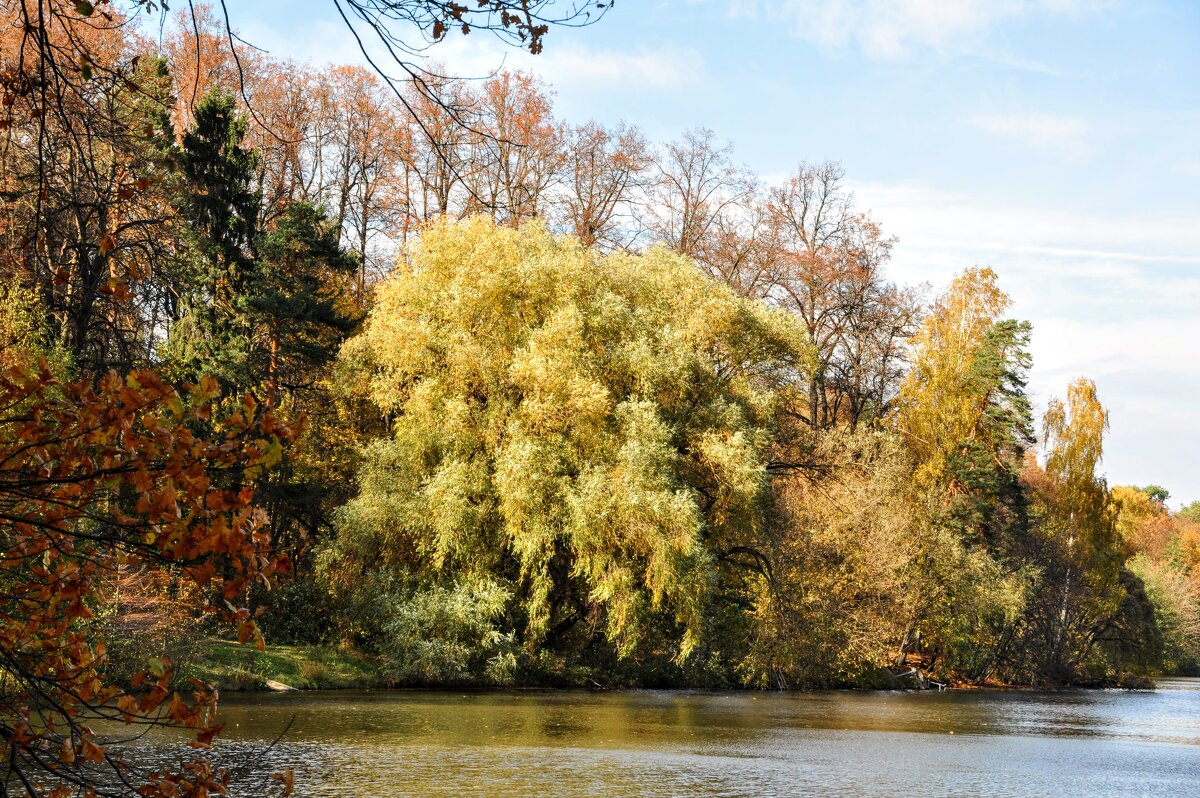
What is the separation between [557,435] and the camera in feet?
85.0

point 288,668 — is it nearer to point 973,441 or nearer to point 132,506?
point 132,506

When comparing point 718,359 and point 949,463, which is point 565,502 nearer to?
point 718,359

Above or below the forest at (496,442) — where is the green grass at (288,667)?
below

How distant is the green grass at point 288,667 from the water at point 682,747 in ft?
3.74

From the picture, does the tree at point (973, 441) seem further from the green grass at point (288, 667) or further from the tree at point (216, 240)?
the tree at point (216, 240)

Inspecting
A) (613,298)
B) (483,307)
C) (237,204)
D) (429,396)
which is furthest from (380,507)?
(237,204)

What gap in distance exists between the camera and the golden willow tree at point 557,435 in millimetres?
25156

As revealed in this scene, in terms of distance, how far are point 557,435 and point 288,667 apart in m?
7.48

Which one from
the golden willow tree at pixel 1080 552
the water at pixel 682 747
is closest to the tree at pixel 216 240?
the water at pixel 682 747

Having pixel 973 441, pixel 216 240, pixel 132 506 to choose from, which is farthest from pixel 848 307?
pixel 132 506

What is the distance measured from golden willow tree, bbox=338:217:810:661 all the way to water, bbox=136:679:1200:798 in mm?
2680

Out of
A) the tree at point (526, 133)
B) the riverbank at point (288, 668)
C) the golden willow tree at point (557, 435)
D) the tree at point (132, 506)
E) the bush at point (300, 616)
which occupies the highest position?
the tree at point (526, 133)

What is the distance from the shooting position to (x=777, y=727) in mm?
21109

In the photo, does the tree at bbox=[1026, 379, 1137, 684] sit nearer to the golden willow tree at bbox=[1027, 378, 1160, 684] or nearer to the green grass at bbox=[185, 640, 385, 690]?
the golden willow tree at bbox=[1027, 378, 1160, 684]
